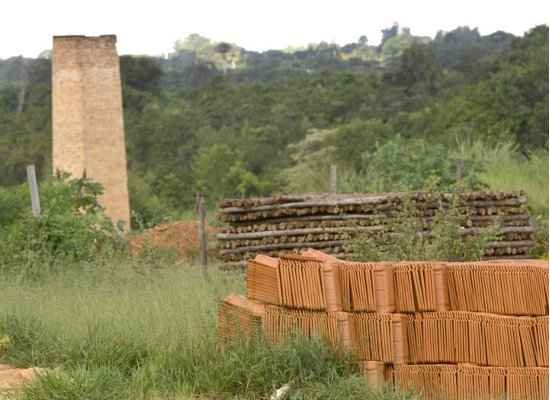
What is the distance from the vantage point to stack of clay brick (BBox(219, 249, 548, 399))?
254 inches

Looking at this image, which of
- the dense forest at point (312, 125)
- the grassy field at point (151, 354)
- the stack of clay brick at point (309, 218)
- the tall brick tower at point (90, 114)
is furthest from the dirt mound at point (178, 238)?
the grassy field at point (151, 354)

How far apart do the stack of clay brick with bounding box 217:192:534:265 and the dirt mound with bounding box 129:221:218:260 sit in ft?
6.57

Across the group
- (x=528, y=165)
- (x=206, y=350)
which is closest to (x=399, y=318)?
(x=206, y=350)

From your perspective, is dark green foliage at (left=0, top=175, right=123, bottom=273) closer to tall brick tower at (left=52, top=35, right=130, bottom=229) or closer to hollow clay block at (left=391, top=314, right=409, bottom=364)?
hollow clay block at (left=391, top=314, right=409, bottom=364)

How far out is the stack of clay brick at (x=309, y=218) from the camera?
43.6 ft

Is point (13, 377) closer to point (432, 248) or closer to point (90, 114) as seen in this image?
point (432, 248)

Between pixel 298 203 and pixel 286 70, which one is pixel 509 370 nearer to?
pixel 298 203

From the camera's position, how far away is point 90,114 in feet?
78.0

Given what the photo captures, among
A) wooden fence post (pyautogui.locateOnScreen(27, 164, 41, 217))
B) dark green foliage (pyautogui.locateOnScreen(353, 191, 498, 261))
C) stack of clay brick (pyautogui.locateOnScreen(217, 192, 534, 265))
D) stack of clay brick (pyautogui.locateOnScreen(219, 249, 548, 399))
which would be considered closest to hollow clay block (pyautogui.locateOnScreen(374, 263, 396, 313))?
stack of clay brick (pyautogui.locateOnScreen(219, 249, 548, 399))

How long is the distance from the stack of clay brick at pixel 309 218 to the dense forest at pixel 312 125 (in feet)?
15.4

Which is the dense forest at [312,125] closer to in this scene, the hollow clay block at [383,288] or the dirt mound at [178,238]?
the dirt mound at [178,238]

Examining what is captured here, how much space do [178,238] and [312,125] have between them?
102 feet

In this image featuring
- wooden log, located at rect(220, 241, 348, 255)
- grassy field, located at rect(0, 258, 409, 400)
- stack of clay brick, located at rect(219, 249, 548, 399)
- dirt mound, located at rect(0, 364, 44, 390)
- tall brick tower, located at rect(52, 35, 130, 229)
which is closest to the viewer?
grassy field, located at rect(0, 258, 409, 400)

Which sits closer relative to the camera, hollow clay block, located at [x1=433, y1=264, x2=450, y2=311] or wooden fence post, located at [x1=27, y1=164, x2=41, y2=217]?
hollow clay block, located at [x1=433, y1=264, x2=450, y2=311]
